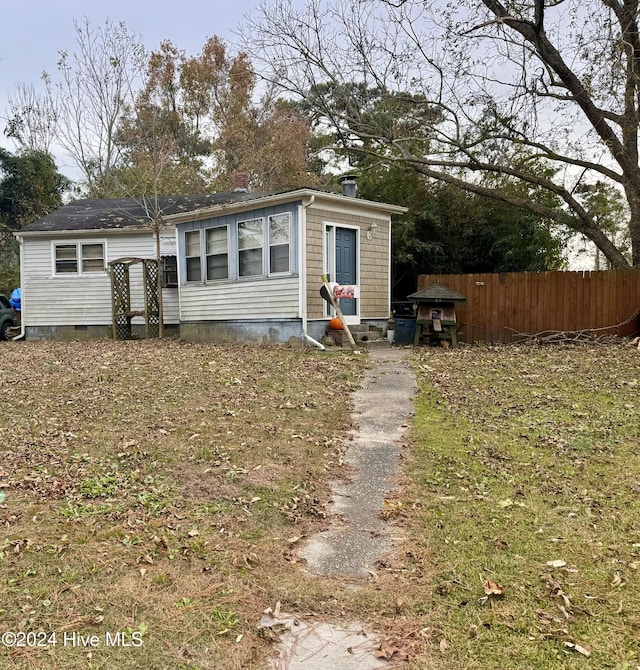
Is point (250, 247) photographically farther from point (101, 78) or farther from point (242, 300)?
point (101, 78)

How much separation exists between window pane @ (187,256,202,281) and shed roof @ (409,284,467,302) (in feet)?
17.2

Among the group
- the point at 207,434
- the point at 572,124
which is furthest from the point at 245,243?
the point at 572,124

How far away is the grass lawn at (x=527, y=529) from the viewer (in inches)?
93.1

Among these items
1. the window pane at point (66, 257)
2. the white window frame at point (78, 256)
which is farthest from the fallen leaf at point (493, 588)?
the window pane at point (66, 257)

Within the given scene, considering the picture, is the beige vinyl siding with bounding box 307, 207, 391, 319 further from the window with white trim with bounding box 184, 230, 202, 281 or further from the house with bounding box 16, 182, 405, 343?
the window with white trim with bounding box 184, 230, 202, 281

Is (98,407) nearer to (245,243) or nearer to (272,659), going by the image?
(272,659)

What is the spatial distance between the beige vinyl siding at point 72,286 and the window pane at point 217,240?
9.91ft

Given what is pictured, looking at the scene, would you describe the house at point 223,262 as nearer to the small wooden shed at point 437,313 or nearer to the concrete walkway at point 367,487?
the small wooden shed at point 437,313

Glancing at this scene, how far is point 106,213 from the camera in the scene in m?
17.0

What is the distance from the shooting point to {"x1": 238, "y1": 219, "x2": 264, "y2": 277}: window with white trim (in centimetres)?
1229

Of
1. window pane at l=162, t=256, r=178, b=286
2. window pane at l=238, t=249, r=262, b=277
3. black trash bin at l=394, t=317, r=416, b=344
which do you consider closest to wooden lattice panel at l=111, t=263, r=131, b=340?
window pane at l=162, t=256, r=178, b=286

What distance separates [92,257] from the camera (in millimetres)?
15938

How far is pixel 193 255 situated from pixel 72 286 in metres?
4.47

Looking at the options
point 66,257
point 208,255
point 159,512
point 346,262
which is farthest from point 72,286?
point 159,512
